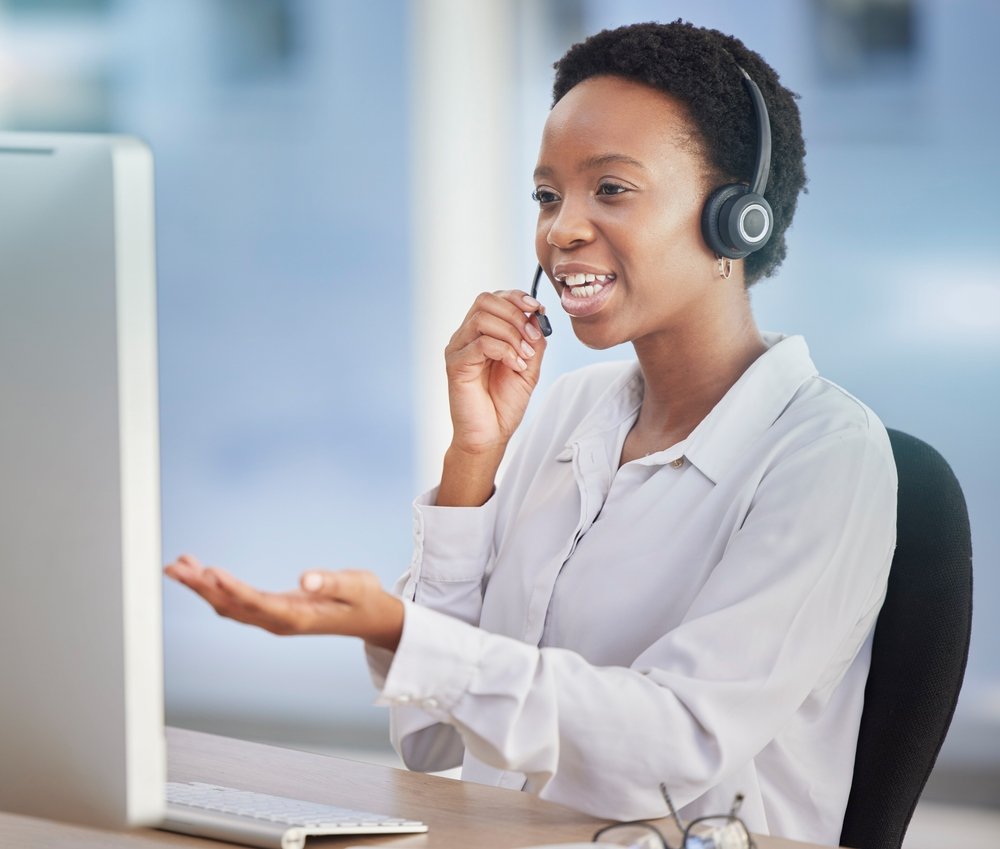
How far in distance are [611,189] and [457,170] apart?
173 centimetres

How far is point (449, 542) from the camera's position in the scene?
4.82ft

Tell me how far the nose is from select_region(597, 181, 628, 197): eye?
0.9 inches

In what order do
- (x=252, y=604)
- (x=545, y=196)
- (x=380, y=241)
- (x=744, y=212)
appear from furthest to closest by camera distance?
(x=380, y=241)
(x=545, y=196)
(x=744, y=212)
(x=252, y=604)

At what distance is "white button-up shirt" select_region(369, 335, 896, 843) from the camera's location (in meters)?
1.00

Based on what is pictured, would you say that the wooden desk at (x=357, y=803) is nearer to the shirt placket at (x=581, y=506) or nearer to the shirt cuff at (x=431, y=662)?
the shirt cuff at (x=431, y=662)

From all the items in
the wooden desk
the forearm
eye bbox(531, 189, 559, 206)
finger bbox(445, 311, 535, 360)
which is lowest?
the wooden desk

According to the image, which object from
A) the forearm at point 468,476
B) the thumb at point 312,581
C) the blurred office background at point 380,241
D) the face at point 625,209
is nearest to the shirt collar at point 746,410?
the face at point 625,209

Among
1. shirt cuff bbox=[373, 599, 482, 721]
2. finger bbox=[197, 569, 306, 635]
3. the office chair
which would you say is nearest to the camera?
finger bbox=[197, 569, 306, 635]

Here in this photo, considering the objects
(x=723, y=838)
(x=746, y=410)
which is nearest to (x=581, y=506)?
(x=746, y=410)

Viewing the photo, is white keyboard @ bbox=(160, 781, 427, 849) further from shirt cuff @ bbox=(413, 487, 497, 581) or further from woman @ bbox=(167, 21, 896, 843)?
shirt cuff @ bbox=(413, 487, 497, 581)

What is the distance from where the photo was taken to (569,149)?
1.37 m

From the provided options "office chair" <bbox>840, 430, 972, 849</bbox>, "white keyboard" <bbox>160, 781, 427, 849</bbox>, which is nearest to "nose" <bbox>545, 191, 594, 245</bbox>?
"office chair" <bbox>840, 430, 972, 849</bbox>

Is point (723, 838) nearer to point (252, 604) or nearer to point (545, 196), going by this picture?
point (252, 604)

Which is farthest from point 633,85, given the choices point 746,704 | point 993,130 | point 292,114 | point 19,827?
point 292,114
